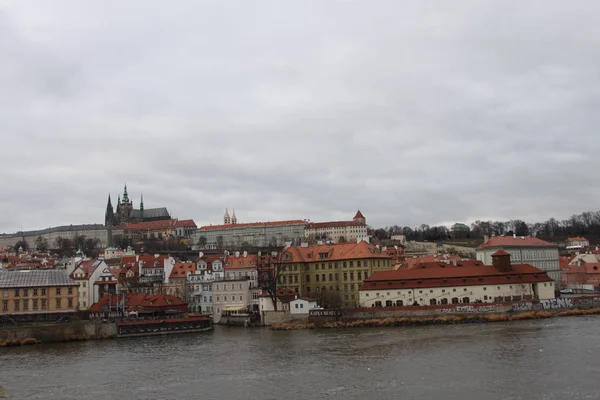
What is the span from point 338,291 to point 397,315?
42.8 ft

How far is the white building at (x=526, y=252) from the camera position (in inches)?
3211

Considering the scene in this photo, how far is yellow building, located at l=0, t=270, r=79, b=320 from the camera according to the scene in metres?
56.6

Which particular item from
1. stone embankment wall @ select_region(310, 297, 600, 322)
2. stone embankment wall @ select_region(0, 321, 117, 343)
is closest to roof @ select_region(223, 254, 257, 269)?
stone embankment wall @ select_region(310, 297, 600, 322)

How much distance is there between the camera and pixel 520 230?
175m

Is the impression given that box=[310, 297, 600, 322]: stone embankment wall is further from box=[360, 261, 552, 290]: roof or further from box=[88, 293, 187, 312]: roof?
box=[88, 293, 187, 312]: roof

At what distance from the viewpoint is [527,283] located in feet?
200

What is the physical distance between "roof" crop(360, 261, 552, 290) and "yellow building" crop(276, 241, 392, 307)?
18.2ft

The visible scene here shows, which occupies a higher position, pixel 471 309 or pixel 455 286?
pixel 455 286

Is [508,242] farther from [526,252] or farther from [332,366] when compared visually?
[332,366]

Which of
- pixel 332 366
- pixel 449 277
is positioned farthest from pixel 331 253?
pixel 332 366

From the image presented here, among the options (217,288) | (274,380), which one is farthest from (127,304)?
(274,380)

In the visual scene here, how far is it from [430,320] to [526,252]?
117ft

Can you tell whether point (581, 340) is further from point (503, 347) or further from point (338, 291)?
point (338, 291)

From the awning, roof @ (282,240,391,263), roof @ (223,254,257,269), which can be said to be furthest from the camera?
roof @ (282,240,391,263)
